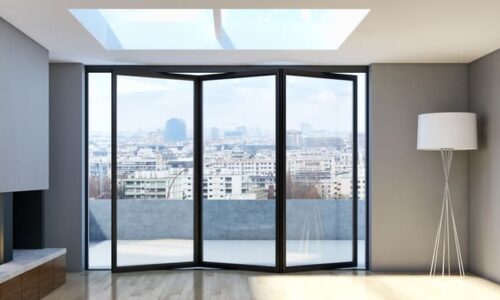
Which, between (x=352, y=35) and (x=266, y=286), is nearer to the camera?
(x=352, y=35)

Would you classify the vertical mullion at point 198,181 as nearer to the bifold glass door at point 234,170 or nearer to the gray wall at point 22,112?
the bifold glass door at point 234,170

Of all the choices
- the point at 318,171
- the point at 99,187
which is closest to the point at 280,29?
the point at 318,171

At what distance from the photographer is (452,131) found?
6191 millimetres

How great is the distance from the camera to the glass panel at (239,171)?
6.84m

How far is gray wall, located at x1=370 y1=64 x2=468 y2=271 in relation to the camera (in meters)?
6.86

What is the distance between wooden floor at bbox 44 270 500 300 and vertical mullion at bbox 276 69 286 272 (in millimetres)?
366

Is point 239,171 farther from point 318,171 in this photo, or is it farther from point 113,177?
point 113,177

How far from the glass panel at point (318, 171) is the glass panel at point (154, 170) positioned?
3.80ft

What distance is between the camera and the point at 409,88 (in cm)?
689

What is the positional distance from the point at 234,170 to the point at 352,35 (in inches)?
88.3

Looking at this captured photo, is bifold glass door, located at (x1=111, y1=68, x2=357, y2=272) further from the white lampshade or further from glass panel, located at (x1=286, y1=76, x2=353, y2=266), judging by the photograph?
the white lampshade

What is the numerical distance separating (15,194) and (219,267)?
231 centimetres

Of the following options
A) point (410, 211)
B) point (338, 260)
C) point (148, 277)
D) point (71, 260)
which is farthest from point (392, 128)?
point (71, 260)

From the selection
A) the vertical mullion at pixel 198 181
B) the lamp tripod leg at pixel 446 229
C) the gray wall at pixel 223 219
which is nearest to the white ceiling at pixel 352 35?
the vertical mullion at pixel 198 181
